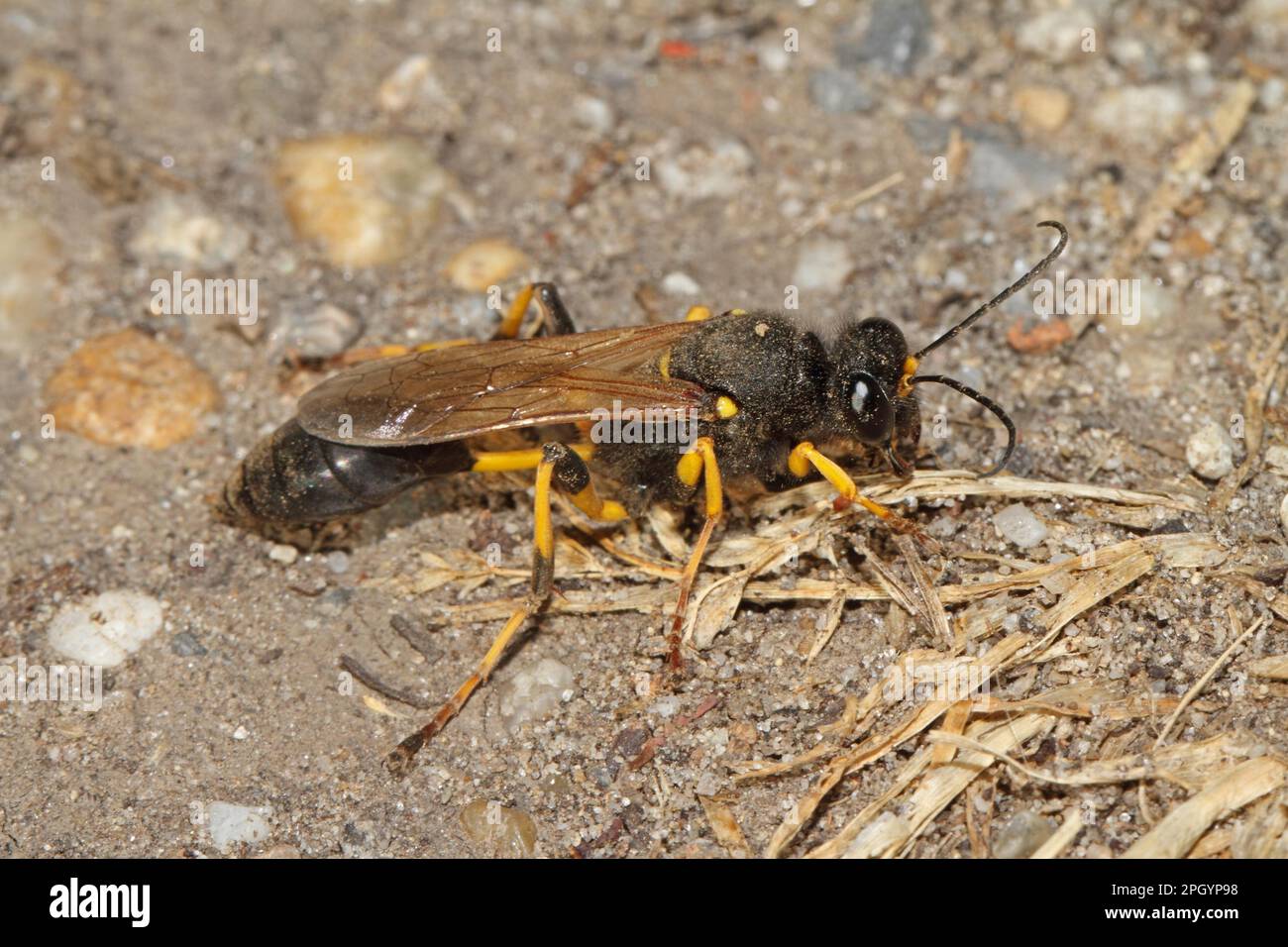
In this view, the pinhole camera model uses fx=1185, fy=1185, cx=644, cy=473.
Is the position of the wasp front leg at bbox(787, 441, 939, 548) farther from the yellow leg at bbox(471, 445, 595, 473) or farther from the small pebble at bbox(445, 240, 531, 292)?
the small pebble at bbox(445, 240, 531, 292)

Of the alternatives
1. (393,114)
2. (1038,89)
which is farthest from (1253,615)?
(393,114)

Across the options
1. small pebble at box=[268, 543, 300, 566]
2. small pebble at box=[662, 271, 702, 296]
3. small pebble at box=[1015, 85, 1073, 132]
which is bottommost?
small pebble at box=[268, 543, 300, 566]

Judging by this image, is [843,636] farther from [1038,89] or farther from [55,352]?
[55,352]

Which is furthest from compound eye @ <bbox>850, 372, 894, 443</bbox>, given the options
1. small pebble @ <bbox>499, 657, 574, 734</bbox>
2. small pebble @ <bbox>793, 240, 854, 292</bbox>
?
small pebble @ <bbox>499, 657, 574, 734</bbox>

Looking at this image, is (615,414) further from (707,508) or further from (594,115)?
(594,115)

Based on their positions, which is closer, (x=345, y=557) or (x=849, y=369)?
(x=849, y=369)

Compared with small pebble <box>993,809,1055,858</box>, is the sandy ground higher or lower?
higher

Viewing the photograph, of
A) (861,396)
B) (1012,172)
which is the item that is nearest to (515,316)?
(861,396)
